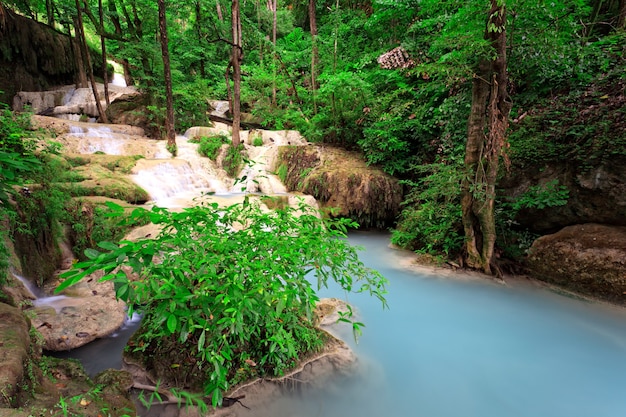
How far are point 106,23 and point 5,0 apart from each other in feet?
15.5

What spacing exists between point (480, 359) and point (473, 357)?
0.21 feet

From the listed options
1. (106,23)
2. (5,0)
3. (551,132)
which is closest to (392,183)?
(551,132)

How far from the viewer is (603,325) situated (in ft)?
11.6

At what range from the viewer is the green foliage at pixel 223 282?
138 cm

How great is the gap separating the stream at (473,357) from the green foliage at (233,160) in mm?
5944

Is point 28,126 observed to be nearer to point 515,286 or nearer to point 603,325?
point 515,286

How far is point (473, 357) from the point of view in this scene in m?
3.08

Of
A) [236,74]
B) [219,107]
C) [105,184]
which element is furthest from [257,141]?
[219,107]

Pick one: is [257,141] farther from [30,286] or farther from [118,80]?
[118,80]

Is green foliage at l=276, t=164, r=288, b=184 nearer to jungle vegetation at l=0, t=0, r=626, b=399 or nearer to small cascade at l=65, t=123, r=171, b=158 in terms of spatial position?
jungle vegetation at l=0, t=0, r=626, b=399

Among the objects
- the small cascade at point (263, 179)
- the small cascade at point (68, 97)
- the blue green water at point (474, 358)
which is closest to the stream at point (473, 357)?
the blue green water at point (474, 358)

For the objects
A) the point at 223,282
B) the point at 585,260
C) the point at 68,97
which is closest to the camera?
the point at 223,282

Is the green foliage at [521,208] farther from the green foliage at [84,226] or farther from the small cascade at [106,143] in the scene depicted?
the small cascade at [106,143]

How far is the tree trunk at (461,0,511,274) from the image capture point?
3967 mm
